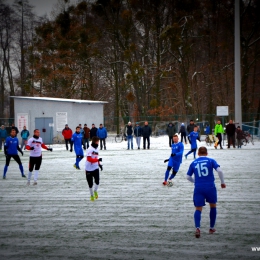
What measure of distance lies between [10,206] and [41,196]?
5.13 feet

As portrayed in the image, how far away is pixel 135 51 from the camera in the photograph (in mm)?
53250

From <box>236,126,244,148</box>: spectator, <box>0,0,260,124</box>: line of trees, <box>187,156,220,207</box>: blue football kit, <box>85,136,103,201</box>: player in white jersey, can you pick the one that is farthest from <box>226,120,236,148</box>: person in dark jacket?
<box>187,156,220,207</box>: blue football kit

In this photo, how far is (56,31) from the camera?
53.2 metres

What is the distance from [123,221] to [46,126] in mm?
33116

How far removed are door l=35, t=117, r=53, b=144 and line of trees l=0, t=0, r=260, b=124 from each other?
38.1 feet

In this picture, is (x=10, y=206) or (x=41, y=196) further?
(x=41, y=196)

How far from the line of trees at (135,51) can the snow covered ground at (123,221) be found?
3547cm

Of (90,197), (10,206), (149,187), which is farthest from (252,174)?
(10,206)

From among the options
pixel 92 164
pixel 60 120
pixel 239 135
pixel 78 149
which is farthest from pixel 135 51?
pixel 92 164

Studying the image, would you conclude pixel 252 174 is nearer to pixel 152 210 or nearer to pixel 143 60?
pixel 152 210

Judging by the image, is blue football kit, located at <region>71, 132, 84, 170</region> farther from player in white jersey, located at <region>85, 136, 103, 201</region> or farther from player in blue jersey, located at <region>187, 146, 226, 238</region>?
player in blue jersey, located at <region>187, 146, 226, 238</region>

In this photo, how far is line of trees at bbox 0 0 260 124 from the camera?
4925 centimetres

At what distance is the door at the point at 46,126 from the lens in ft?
135

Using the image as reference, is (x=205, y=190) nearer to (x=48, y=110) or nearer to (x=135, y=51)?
(x=48, y=110)
